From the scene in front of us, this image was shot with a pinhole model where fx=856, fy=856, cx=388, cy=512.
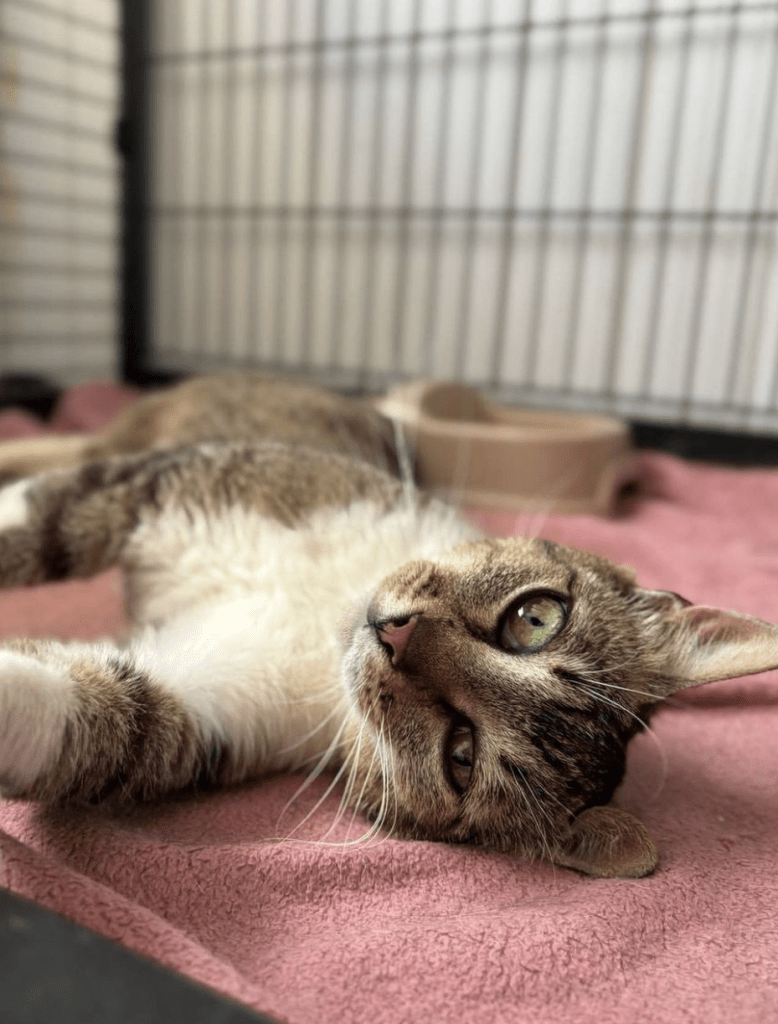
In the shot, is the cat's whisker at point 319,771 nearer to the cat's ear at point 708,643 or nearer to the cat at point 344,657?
the cat at point 344,657

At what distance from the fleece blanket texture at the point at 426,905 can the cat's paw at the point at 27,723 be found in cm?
6

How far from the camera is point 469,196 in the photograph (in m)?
3.36

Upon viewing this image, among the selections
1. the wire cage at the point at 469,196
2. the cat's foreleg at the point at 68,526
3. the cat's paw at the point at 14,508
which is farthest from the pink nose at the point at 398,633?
the wire cage at the point at 469,196

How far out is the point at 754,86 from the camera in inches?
113

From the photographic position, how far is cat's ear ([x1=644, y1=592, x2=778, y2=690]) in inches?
41.1

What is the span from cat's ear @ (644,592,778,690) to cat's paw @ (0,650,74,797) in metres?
0.77

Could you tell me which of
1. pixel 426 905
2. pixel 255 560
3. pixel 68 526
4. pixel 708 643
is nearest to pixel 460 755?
pixel 426 905

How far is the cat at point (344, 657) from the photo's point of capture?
103 centimetres

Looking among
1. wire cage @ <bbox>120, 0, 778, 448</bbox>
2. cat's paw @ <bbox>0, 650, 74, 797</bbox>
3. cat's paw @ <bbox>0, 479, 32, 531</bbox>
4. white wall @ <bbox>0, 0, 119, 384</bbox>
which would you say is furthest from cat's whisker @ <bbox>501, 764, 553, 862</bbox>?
white wall @ <bbox>0, 0, 119, 384</bbox>

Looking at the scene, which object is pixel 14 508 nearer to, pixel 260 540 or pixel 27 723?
pixel 260 540

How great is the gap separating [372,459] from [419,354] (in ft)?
5.19

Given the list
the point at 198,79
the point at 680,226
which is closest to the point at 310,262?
the point at 198,79

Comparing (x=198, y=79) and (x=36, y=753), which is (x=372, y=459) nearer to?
(x=36, y=753)

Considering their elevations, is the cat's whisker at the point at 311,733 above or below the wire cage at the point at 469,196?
below
